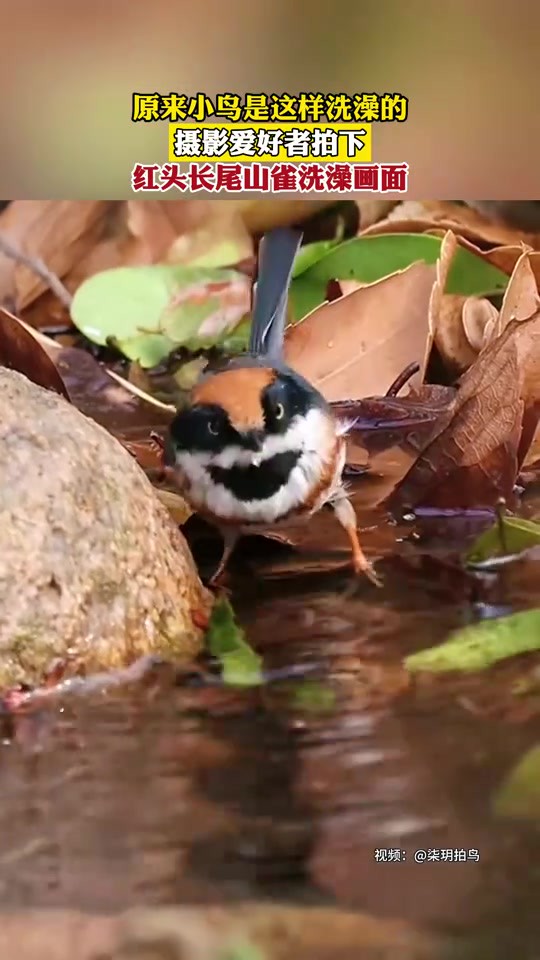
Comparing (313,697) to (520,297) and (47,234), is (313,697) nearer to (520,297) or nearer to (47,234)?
(520,297)

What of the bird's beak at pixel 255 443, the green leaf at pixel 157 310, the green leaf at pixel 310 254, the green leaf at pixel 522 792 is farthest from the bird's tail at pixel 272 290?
the green leaf at pixel 522 792

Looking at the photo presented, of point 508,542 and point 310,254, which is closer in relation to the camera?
point 508,542

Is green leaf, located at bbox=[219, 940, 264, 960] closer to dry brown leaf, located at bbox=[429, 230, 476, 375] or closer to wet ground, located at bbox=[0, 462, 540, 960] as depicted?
wet ground, located at bbox=[0, 462, 540, 960]

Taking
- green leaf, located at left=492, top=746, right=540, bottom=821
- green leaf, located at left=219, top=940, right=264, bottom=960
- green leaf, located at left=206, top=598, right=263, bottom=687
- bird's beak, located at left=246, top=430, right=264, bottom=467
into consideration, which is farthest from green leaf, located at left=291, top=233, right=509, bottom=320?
green leaf, located at left=219, top=940, right=264, bottom=960

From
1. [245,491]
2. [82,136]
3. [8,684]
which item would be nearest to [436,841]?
[8,684]

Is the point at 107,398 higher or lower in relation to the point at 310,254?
lower

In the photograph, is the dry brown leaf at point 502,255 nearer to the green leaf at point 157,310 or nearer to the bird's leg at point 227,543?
the green leaf at point 157,310

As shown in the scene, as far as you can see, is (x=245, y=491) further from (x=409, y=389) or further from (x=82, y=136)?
(x=82, y=136)

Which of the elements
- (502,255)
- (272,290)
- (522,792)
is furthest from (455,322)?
(522,792)
